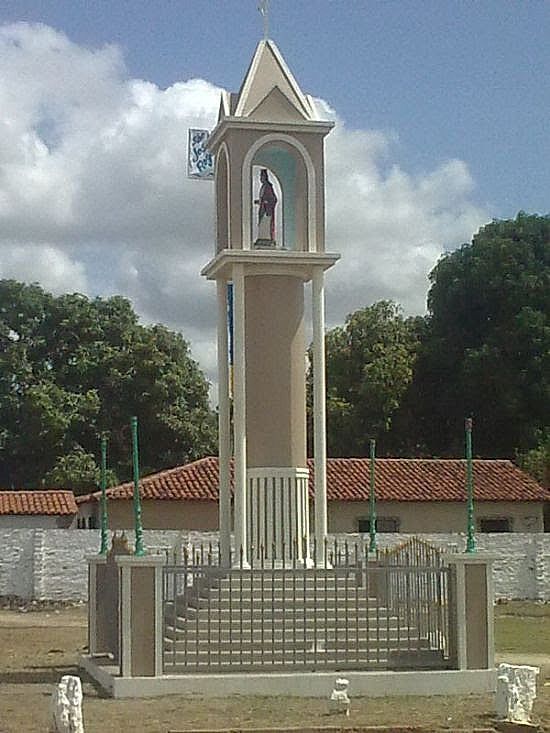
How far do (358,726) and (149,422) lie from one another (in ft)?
125

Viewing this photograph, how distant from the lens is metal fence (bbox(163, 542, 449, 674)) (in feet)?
53.6

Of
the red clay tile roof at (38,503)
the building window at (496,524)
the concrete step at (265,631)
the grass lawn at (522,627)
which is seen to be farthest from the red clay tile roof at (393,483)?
the concrete step at (265,631)

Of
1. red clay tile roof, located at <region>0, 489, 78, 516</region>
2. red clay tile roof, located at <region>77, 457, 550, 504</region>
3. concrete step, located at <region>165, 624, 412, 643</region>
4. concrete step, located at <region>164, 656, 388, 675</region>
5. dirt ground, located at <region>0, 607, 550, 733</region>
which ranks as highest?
red clay tile roof, located at <region>77, 457, 550, 504</region>

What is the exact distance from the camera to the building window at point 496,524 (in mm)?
38312

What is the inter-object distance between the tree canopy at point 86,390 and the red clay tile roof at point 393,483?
32.3 ft

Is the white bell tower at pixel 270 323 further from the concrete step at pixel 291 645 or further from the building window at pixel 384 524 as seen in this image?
the building window at pixel 384 524

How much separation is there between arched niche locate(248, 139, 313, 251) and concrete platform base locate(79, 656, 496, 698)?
6.12 meters

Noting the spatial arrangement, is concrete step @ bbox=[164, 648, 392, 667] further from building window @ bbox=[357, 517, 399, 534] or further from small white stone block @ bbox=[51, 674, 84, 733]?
building window @ bbox=[357, 517, 399, 534]

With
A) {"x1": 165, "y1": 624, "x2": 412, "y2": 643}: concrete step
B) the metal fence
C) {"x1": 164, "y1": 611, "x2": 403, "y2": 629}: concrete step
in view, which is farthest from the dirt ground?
{"x1": 164, "y1": 611, "x2": 403, "y2": 629}: concrete step

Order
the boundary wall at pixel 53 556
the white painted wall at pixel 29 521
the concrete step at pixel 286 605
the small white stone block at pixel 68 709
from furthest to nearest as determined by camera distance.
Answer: the white painted wall at pixel 29 521 → the boundary wall at pixel 53 556 → the concrete step at pixel 286 605 → the small white stone block at pixel 68 709

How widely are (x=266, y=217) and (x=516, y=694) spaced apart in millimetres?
8613

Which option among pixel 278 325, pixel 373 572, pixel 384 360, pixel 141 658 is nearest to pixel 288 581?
pixel 373 572

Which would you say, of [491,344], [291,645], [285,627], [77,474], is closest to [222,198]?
[285,627]

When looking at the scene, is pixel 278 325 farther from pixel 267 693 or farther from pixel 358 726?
pixel 358 726
